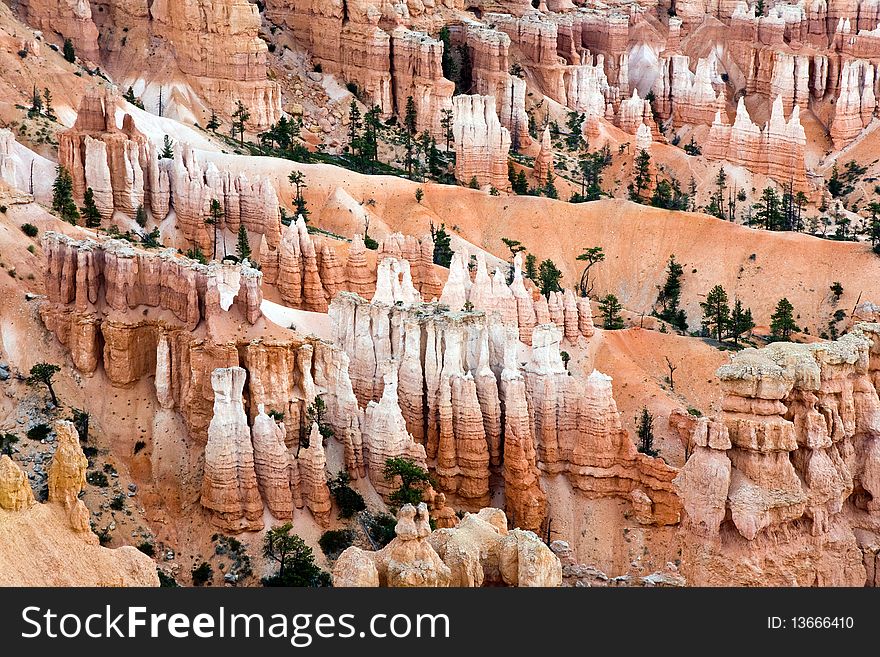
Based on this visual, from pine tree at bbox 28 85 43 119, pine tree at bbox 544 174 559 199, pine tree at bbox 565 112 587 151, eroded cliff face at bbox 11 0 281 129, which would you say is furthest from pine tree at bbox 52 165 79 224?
pine tree at bbox 565 112 587 151

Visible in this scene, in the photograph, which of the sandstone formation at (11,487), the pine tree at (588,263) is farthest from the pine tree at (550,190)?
the sandstone formation at (11,487)

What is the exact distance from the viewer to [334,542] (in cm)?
8831

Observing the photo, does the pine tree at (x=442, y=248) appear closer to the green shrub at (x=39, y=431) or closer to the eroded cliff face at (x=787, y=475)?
the green shrub at (x=39, y=431)

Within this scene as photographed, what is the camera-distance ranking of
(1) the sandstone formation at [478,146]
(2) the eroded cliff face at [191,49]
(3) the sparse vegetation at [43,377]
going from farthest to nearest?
1. (1) the sandstone formation at [478,146]
2. (2) the eroded cliff face at [191,49]
3. (3) the sparse vegetation at [43,377]

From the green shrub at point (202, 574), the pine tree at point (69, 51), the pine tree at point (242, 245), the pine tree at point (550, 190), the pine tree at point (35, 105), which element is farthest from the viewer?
the pine tree at point (550, 190)

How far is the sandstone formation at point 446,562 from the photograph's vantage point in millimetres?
64312

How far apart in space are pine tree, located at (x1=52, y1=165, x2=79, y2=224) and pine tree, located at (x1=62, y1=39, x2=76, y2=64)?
2950 centimetres

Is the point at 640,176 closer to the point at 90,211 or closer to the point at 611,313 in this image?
the point at 611,313

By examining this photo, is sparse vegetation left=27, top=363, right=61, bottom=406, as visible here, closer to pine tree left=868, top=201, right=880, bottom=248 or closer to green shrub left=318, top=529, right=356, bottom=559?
green shrub left=318, top=529, right=356, bottom=559

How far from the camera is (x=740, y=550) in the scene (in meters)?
80.1

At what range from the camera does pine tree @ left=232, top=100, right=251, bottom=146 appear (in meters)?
151

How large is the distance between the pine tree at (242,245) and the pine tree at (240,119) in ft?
95.6
